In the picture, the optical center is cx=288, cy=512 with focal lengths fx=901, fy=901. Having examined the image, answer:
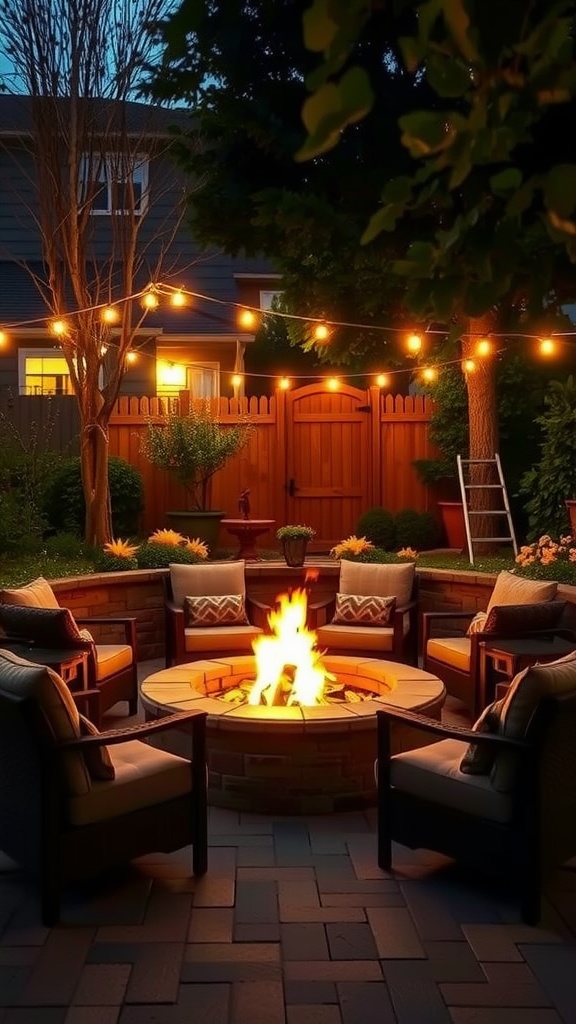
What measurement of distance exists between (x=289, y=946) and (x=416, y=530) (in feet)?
26.5

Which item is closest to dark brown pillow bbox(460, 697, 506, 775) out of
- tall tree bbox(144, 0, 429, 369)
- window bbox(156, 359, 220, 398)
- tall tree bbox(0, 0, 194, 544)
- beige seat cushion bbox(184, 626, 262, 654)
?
tall tree bbox(144, 0, 429, 369)

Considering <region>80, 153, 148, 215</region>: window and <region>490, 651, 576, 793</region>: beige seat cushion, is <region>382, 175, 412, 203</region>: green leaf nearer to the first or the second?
<region>490, 651, 576, 793</region>: beige seat cushion

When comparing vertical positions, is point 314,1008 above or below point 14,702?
below

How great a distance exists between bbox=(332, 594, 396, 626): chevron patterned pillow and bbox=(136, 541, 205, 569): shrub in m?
1.54

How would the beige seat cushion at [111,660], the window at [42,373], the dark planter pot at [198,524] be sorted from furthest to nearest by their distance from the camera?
the window at [42,373] < the dark planter pot at [198,524] < the beige seat cushion at [111,660]

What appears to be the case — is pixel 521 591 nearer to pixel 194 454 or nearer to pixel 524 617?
pixel 524 617

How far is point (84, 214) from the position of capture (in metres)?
8.45

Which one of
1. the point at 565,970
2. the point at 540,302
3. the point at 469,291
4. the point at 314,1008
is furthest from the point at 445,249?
the point at 565,970

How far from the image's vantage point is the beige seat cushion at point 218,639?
6.66 m

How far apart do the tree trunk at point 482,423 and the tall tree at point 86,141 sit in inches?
154

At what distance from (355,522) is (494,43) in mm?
10600

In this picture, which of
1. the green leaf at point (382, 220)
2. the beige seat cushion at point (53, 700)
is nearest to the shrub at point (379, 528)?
the beige seat cushion at point (53, 700)

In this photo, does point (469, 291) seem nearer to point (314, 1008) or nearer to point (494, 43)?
point (494, 43)

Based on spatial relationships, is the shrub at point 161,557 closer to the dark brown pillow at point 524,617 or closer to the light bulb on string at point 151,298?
the light bulb on string at point 151,298
